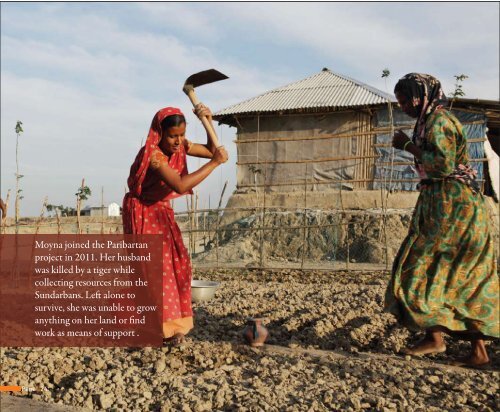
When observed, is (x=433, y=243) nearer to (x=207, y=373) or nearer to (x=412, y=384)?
(x=412, y=384)

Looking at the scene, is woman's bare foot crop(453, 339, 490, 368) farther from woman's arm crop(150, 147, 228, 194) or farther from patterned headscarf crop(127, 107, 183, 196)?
patterned headscarf crop(127, 107, 183, 196)

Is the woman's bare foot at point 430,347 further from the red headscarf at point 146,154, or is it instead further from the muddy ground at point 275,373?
the red headscarf at point 146,154

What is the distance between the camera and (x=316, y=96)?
42.9 ft

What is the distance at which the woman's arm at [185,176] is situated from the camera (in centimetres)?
299

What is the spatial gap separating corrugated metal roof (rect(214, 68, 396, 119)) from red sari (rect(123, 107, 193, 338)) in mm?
9282

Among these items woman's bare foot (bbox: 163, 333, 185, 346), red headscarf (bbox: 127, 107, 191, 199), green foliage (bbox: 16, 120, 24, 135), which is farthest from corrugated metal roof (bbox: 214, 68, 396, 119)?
woman's bare foot (bbox: 163, 333, 185, 346)

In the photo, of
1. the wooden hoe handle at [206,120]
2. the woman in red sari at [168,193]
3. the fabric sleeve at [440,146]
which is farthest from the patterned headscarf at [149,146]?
the fabric sleeve at [440,146]

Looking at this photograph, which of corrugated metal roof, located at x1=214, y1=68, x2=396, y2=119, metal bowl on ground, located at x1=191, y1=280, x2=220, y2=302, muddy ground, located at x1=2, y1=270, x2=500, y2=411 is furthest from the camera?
corrugated metal roof, located at x1=214, y1=68, x2=396, y2=119

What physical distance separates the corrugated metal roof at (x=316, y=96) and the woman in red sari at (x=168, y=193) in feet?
30.4

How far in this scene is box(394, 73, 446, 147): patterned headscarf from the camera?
3.06 meters

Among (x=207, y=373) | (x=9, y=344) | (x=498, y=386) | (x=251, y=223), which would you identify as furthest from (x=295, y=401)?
(x=251, y=223)

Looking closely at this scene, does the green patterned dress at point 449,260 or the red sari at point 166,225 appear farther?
the red sari at point 166,225

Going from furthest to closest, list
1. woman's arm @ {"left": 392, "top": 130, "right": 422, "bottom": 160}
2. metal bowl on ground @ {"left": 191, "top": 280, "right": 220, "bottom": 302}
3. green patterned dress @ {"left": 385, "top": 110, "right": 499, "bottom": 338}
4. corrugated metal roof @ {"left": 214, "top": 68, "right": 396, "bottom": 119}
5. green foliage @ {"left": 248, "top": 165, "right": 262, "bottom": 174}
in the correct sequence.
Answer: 1. green foliage @ {"left": 248, "top": 165, "right": 262, "bottom": 174}
2. corrugated metal roof @ {"left": 214, "top": 68, "right": 396, "bottom": 119}
3. metal bowl on ground @ {"left": 191, "top": 280, "right": 220, "bottom": 302}
4. woman's arm @ {"left": 392, "top": 130, "right": 422, "bottom": 160}
5. green patterned dress @ {"left": 385, "top": 110, "right": 499, "bottom": 338}

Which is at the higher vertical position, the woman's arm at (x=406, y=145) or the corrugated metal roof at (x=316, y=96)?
the corrugated metal roof at (x=316, y=96)
